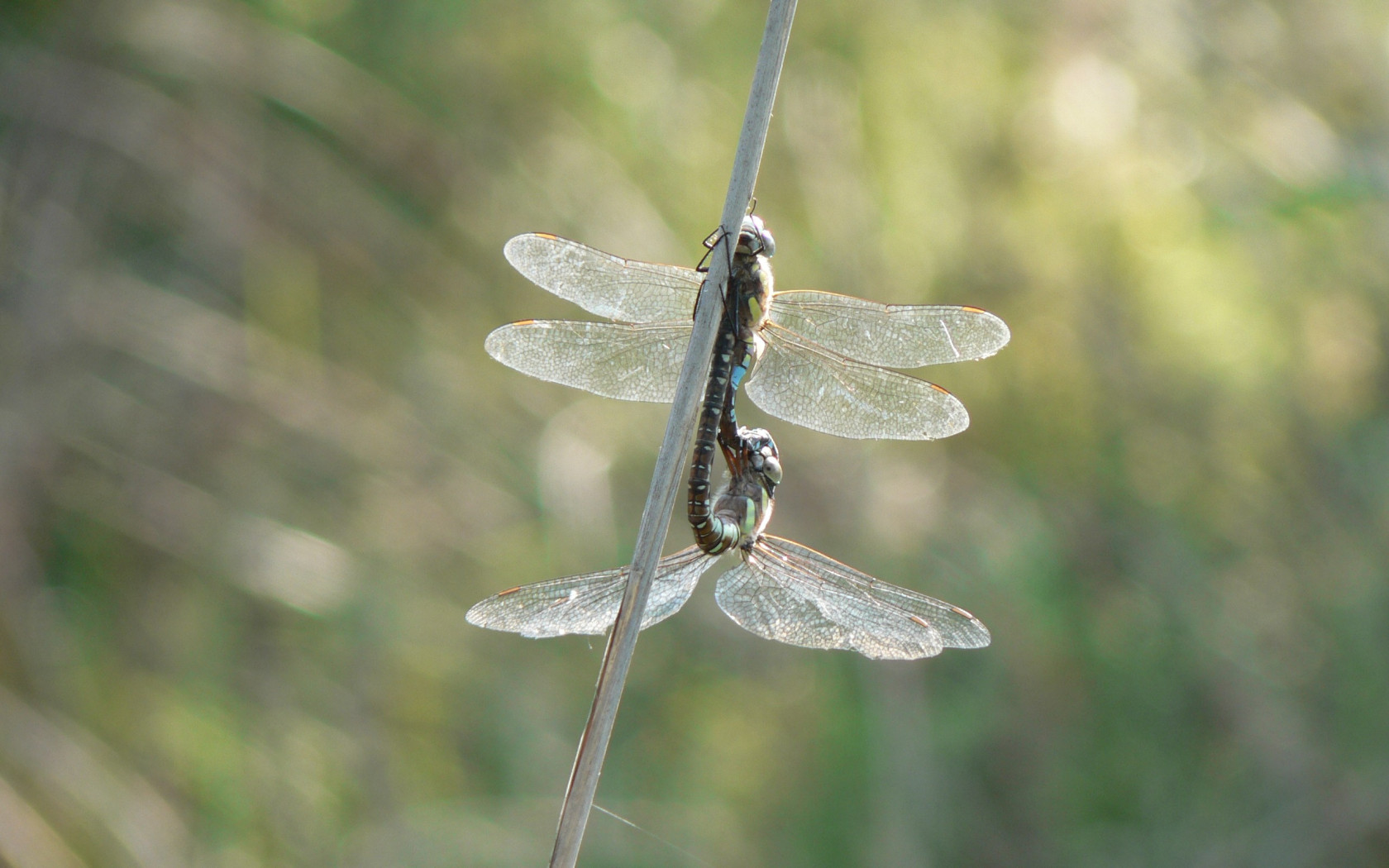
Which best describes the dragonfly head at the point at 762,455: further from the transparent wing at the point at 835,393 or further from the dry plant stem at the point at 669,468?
the dry plant stem at the point at 669,468

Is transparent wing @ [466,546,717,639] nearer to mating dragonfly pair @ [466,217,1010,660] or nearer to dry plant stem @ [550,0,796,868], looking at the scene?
mating dragonfly pair @ [466,217,1010,660]

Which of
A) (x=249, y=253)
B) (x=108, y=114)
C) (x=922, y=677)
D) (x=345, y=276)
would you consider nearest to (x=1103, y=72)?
(x=922, y=677)

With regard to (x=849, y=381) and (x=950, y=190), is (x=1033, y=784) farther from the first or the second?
(x=849, y=381)

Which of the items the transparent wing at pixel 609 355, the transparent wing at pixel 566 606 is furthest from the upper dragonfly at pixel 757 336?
the transparent wing at pixel 566 606

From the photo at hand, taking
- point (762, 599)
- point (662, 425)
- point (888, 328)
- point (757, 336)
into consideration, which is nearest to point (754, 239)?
point (757, 336)

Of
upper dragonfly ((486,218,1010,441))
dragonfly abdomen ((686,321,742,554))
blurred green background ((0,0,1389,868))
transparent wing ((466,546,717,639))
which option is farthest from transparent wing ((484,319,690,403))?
blurred green background ((0,0,1389,868))

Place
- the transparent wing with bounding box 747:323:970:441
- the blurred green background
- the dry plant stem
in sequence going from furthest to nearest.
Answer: the blurred green background, the transparent wing with bounding box 747:323:970:441, the dry plant stem

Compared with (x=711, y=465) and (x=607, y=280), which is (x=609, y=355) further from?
(x=711, y=465)
